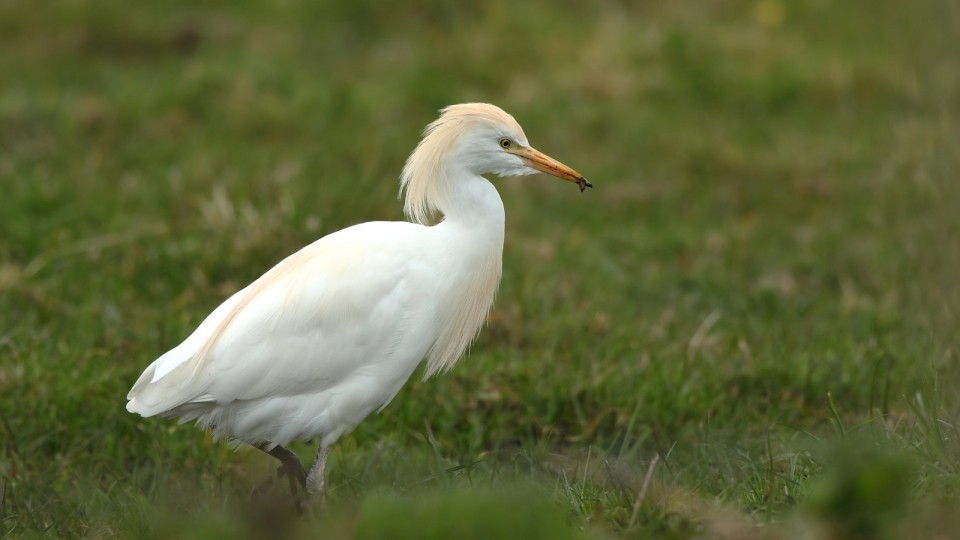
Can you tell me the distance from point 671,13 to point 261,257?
16.9ft

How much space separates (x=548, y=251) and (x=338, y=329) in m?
2.96

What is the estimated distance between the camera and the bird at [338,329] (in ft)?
13.6

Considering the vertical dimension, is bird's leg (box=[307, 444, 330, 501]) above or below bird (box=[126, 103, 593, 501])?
below

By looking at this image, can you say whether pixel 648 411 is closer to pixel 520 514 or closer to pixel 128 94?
pixel 520 514

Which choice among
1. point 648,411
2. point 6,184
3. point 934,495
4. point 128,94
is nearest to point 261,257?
point 6,184

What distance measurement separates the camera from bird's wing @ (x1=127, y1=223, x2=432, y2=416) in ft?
13.5

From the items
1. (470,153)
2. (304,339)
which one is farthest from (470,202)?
(304,339)

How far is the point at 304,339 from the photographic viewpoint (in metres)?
4.17

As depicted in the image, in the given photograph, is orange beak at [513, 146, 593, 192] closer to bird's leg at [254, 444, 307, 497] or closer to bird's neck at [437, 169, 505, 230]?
bird's neck at [437, 169, 505, 230]

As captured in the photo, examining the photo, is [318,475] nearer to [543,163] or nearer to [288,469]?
[288,469]

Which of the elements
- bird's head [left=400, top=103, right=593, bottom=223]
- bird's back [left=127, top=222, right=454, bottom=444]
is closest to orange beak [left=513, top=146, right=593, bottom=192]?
bird's head [left=400, top=103, right=593, bottom=223]

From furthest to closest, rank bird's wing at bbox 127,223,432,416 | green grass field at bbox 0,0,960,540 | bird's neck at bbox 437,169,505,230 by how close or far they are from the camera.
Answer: bird's neck at bbox 437,169,505,230 < bird's wing at bbox 127,223,432,416 < green grass field at bbox 0,0,960,540

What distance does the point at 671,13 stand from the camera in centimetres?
1023

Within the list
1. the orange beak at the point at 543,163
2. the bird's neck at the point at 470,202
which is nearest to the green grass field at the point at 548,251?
the bird's neck at the point at 470,202
